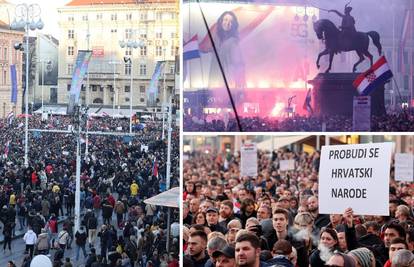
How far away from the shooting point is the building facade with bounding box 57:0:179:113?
26.1 feet

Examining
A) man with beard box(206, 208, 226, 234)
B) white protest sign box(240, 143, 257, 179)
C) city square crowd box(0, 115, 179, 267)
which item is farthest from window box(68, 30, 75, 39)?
white protest sign box(240, 143, 257, 179)

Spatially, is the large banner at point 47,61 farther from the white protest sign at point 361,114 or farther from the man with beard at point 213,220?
the white protest sign at point 361,114

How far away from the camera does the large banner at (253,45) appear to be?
356 inches

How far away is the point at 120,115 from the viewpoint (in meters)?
8.11

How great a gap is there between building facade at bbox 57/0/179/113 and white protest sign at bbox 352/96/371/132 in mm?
1940

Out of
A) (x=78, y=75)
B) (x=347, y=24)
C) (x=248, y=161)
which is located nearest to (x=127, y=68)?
(x=78, y=75)

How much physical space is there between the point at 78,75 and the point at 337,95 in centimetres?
252

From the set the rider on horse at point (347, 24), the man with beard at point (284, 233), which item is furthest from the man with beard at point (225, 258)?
the rider on horse at point (347, 24)

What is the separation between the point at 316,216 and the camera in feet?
30.5

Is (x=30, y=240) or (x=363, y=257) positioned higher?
(x=363, y=257)

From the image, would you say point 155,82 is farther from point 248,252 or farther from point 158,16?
point 248,252

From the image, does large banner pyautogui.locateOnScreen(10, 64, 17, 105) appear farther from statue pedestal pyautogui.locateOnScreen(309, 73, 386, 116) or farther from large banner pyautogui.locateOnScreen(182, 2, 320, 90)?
statue pedestal pyautogui.locateOnScreen(309, 73, 386, 116)

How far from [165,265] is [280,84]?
2351 mm

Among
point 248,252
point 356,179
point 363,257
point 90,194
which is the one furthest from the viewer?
point 90,194
